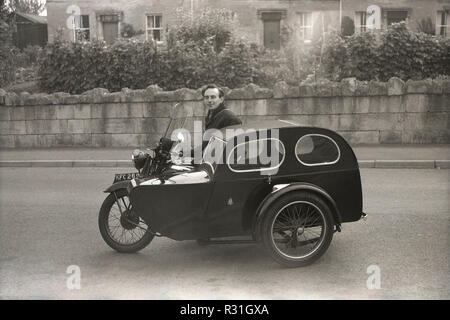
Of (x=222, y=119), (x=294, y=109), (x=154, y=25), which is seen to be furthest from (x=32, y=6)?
(x=222, y=119)

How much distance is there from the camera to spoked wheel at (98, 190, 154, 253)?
582 centimetres

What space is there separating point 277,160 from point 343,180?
0.70m

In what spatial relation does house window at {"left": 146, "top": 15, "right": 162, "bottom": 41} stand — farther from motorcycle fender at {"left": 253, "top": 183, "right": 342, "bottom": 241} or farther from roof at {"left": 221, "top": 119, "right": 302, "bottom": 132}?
motorcycle fender at {"left": 253, "top": 183, "right": 342, "bottom": 241}

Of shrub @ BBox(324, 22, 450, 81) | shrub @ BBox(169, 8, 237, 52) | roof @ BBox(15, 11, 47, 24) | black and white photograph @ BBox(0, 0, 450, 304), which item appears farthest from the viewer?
roof @ BBox(15, 11, 47, 24)

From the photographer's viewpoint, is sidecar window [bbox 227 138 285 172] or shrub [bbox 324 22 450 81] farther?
shrub [bbox 324 22 450 81]

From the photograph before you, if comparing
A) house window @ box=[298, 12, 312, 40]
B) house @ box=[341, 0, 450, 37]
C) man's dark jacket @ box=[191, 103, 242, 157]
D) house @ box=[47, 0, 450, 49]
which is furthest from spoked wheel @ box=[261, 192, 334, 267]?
house @ box=[341, 0, 450, 37]

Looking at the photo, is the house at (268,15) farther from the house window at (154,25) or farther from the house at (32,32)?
the house at (32,32)

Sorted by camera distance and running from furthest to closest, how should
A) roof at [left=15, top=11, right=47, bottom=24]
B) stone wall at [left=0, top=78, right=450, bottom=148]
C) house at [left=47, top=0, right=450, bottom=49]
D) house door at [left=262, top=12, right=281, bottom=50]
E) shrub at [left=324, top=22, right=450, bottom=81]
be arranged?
roof at [left=15, top=11, right=47, bottom=24] < house door at [left=262, top=12, right=281, bottom=50] < house at [left=47, top=0, right=450, bottom=49] < shrub at [left=324, top=22, right=450, bottom=81] < stone wall at [left=0, top=78, right=450, bottom=148]

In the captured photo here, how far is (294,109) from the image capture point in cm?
1397

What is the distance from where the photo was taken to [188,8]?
22500 millimetres

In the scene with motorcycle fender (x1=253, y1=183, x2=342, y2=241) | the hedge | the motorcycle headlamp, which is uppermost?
the hedge

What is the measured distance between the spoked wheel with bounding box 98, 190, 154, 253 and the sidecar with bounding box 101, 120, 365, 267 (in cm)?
40

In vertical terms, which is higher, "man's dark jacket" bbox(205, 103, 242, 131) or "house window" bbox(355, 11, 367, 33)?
"house window" bbox(355, 11, 367, 33)
